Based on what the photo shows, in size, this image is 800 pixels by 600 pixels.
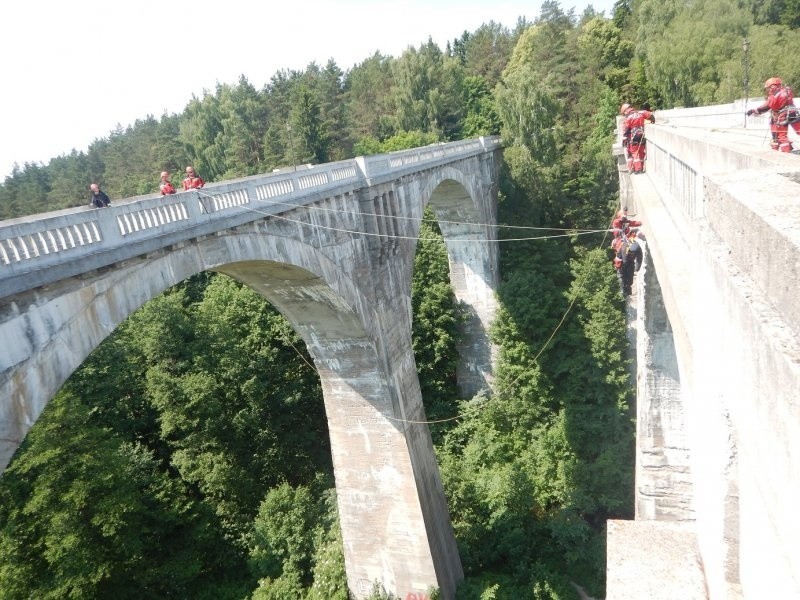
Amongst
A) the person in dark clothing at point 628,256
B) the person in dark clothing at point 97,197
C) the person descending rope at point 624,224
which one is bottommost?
the person in dark clothing at point 628,256

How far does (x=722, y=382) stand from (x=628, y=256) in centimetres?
792

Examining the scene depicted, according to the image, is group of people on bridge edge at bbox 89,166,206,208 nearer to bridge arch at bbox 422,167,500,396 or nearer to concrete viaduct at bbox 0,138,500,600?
concrete viaduct at bbox 0,138,500,600

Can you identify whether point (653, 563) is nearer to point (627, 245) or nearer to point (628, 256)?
point (628, 256)

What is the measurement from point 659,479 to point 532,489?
1068 cm

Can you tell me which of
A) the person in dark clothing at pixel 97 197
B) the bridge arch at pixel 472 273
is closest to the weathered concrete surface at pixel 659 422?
the person in dark clothing at pixel 97 197

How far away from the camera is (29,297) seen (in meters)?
5.94

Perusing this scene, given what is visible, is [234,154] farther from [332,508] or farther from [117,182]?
[332,508]

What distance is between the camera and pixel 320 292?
1273 cm

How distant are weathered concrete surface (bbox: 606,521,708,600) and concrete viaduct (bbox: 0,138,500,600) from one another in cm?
696

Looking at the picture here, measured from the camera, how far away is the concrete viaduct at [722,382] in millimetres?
2135

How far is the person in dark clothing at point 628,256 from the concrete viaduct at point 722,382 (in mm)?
702

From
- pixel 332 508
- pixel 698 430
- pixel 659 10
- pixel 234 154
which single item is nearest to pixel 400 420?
pixel 332 508

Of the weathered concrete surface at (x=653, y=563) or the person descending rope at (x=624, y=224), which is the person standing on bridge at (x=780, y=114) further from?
the weathered concrete surface at (x=653, y=563)

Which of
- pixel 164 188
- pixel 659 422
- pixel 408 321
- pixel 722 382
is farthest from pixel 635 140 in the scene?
pixel 722 382
